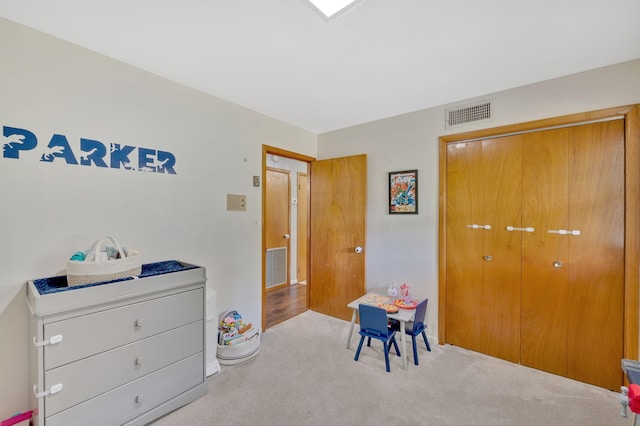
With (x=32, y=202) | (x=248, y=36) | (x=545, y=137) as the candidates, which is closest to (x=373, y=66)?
(x=248, y=36)

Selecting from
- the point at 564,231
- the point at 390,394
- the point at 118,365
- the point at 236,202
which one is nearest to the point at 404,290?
the point at 390,394

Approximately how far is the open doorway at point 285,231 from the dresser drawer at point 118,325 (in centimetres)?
215

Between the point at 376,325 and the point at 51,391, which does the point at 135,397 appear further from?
the point at 376,325

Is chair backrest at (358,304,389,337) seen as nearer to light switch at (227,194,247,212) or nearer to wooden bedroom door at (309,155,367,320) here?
wooden bedroom door at (309,155,367,320)

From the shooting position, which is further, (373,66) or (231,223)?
(231,223)

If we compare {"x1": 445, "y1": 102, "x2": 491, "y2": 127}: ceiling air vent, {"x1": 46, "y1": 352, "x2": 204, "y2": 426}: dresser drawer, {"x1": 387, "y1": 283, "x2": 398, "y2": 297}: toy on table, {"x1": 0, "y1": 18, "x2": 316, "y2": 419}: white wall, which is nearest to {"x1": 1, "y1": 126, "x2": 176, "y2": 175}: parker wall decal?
{"x1": 0, "y1": 18, "x2": 316, "y2": 419}: white wall

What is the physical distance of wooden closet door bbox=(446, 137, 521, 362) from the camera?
7.60 ft

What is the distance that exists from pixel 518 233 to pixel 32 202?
11.5 ft

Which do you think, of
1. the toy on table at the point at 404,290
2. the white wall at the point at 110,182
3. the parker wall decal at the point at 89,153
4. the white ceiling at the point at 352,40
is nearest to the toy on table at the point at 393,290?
the toy on table at the point at 404,290

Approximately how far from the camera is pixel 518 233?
7.52 ft

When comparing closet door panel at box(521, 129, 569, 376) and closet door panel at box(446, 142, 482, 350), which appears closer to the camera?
closet door panel at box(521, 129, 569, 376)

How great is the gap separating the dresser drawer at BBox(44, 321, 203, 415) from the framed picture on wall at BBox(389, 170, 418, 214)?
84.9 inches

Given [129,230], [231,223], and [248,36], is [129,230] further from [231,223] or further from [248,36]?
[248,36]

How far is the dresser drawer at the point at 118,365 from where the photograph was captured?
134 centimetres
